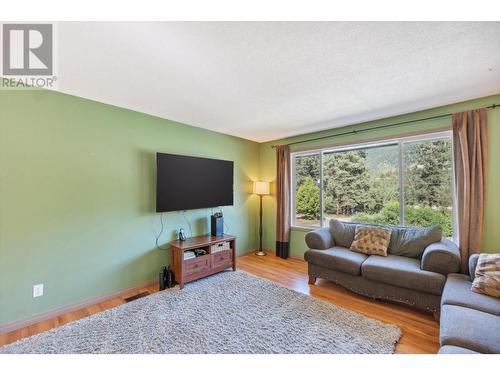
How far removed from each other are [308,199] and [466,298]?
2574mm

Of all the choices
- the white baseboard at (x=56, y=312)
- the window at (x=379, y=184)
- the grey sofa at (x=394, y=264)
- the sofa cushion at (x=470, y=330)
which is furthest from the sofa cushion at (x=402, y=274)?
the white baseboard at (x=56, y=312)

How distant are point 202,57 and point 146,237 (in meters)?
2.36

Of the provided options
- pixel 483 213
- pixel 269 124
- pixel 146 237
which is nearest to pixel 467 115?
pixel 483 213

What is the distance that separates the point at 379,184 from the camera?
10.8ft

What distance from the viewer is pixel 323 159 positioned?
3900mm

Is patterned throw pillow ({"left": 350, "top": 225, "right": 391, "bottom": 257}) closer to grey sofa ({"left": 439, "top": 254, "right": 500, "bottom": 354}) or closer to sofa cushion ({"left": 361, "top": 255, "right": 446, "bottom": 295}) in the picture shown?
sofa cushion ({"left": 361, "top": 255, "right": 446, "bottom": 295})

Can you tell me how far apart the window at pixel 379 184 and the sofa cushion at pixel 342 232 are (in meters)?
0.37

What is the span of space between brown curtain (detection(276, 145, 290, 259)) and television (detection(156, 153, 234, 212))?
1.02 metres

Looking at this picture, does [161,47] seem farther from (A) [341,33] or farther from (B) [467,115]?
(B) [467,115]

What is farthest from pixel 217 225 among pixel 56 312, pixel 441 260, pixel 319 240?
pixel 441 260

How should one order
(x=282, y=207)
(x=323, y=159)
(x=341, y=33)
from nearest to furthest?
(x=341, y=33)
(x=323, y=159)
(x=282, y=207)

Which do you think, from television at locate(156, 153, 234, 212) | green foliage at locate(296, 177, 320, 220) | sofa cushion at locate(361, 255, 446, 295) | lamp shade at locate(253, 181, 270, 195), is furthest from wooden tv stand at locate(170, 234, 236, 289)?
sofa cushion at locate(361, 255, 446, 295)

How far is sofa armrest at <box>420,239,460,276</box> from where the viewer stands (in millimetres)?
2141
